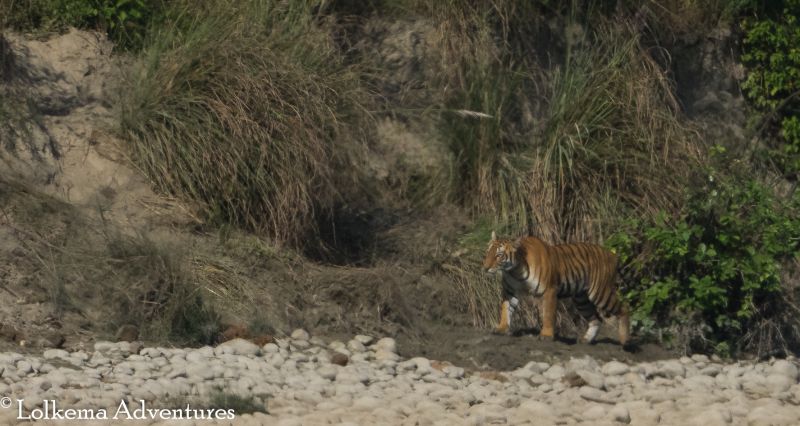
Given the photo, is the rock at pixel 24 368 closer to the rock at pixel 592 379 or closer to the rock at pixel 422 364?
the rock at pixel 422 364

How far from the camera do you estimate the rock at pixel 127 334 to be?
30.9 ft

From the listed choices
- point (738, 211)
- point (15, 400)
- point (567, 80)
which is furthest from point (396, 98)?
point (15, 400)

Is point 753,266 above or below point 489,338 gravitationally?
above

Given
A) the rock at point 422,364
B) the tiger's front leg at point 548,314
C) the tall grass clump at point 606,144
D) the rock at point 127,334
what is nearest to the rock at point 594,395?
the rock at point 422,364

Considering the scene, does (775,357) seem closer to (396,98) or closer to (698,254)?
(698,254)

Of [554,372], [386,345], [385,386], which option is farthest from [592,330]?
[385,386]

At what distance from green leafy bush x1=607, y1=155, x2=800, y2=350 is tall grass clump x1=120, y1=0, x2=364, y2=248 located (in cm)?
252

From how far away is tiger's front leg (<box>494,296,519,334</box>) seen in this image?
34.8 ft

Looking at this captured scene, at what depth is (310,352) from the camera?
9.83 m

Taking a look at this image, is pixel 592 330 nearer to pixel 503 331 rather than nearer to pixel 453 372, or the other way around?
pixel 503 331

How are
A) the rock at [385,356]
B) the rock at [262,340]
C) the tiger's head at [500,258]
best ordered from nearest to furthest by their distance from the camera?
1. the rock at [262,340]
2. the rock at [385,356]
3. the tiger's head at [500,258]

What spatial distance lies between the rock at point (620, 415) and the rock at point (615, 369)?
1094 millimetres

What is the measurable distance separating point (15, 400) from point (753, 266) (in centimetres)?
591

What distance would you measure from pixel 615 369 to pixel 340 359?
1948 mm
